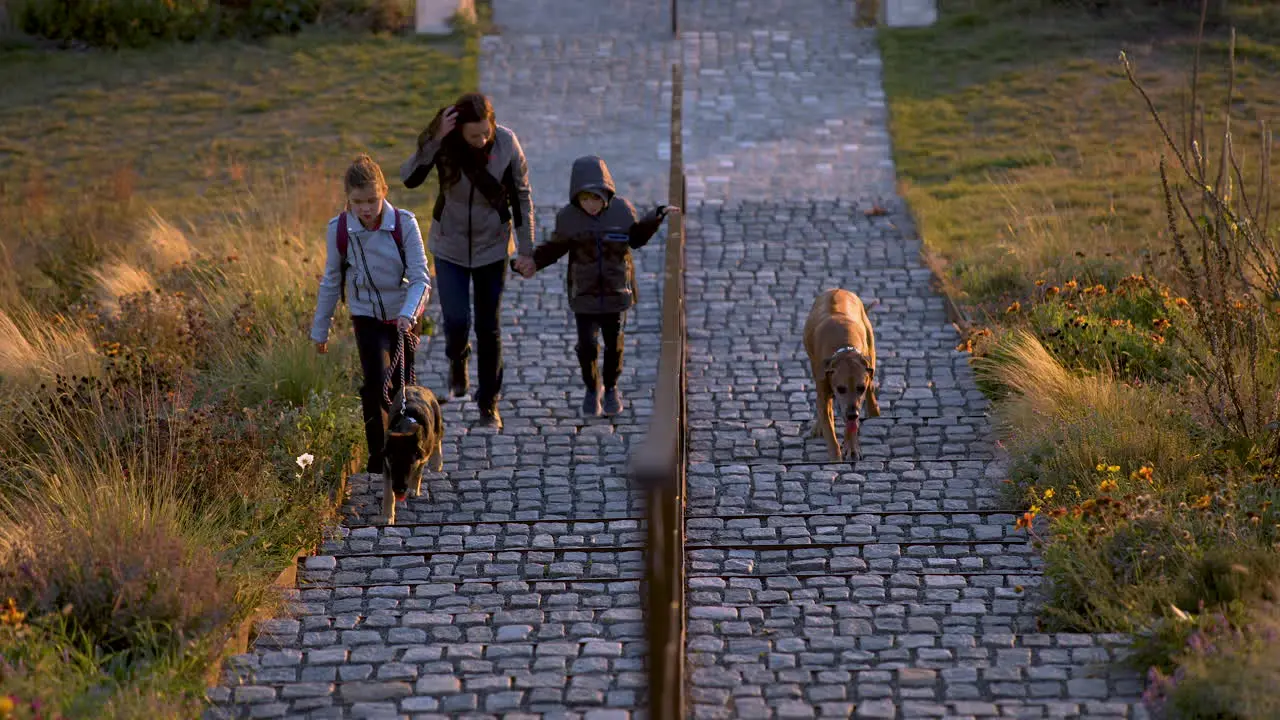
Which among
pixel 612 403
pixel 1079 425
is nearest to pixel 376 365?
pixel 612 403

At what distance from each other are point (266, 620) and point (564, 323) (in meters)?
5.19

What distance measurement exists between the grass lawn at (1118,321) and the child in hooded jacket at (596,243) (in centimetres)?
225

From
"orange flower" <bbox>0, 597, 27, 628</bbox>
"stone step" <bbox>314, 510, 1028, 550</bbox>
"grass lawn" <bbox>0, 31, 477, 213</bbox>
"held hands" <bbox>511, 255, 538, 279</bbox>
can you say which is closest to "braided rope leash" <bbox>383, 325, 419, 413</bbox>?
"stone step" <bbox>314, 510, 1028, 550</bbox>

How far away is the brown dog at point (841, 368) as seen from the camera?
855cm

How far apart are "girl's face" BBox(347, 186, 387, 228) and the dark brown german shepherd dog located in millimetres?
865

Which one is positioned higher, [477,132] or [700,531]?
[477,132]

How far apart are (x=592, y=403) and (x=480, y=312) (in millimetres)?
996

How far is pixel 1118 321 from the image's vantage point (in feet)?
31.7

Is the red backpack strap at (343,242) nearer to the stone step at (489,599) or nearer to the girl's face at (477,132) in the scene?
the girl's face at (477,132)

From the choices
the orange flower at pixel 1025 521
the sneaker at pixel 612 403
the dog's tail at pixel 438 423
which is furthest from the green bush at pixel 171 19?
the orange flower at pixel 1025 521

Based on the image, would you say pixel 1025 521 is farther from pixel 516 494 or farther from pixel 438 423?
Answer: pixel 438 423

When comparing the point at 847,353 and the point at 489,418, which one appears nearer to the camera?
the point at 847,353

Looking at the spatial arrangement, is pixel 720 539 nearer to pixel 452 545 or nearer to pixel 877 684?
pixel 452 545

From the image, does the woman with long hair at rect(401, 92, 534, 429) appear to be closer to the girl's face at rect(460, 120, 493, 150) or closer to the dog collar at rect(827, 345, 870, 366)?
the girl's face at rect(460, 120, 493, 150)
